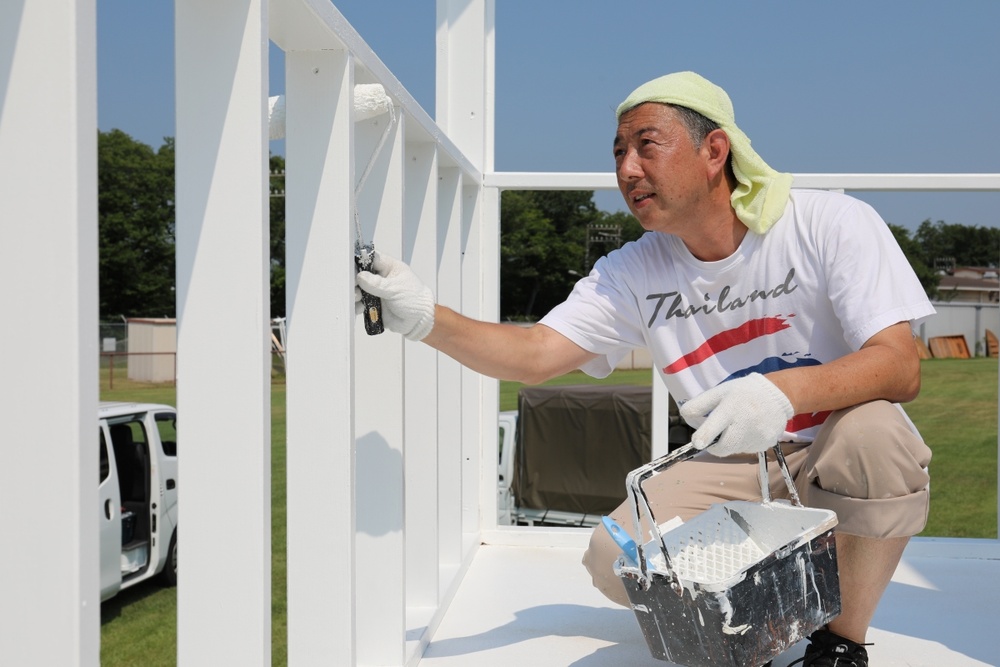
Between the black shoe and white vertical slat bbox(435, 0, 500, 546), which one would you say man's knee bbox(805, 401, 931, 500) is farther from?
white vertical slat bbox(435, 0, 500, 546)

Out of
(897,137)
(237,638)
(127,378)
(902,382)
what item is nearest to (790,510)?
(902,382)

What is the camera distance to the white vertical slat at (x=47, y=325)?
0.78 m

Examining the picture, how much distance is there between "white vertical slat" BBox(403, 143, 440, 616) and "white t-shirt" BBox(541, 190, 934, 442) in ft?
1.24

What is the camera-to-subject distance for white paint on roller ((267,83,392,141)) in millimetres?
1617

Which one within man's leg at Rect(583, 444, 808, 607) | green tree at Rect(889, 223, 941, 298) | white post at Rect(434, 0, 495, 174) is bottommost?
man's leg at Rect(583, 444, 808, 607)

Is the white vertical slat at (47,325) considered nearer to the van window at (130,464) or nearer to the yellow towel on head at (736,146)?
the yellow towel on head at (736,146)

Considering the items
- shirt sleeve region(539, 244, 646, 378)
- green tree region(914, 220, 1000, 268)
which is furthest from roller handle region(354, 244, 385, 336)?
green tree region(914, 220, 1000, 268)

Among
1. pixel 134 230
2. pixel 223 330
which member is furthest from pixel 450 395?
pixel 134 230

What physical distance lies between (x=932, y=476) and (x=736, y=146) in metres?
25.1

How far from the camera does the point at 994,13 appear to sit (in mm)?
56031

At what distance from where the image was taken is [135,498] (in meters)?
8.20

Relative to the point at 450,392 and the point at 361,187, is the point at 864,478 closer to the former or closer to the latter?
the point at 361,187

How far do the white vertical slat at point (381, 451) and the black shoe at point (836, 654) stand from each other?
2.55 feet

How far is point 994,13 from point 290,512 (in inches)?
2520
